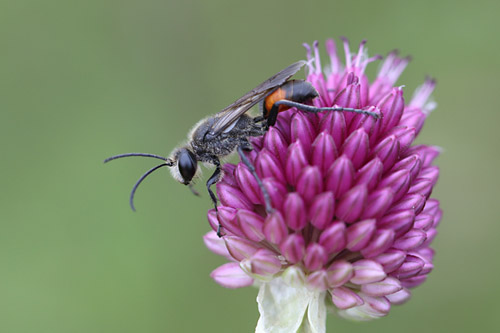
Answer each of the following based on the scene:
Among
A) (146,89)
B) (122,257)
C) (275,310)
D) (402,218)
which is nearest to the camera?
(402,218)

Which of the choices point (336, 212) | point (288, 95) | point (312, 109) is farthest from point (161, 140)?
point (336, 212)

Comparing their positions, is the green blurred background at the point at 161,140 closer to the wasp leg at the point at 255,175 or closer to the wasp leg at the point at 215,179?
the wasp leg at the point at 215,179

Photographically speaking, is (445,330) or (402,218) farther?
(445,330)

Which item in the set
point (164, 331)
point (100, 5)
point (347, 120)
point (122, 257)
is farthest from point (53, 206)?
point (347, 120)

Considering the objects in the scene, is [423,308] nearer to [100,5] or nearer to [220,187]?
[220,187]

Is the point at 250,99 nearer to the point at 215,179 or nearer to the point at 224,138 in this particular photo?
the point at 224,138


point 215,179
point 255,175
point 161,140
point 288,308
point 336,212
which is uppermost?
point 161,140
